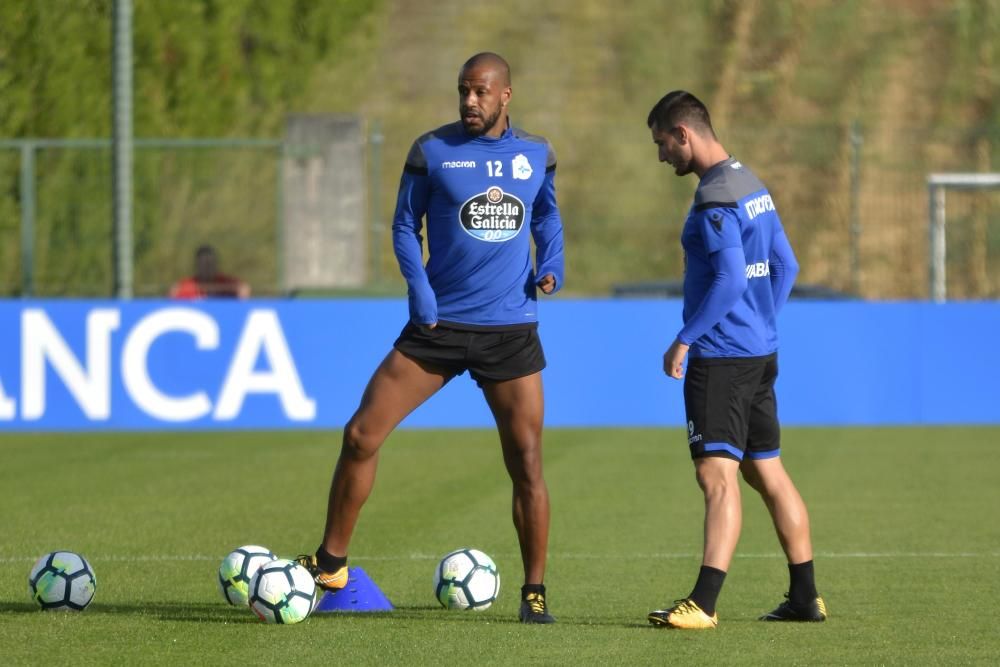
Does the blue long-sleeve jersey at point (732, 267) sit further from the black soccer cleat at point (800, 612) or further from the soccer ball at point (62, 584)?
the soccer ball at point (62, 584)

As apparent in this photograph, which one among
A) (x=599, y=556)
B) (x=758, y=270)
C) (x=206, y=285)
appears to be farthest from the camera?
(x=206, y=285)

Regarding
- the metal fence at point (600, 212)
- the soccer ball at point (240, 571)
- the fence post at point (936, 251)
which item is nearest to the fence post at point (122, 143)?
the metal fence at point (600, 212)

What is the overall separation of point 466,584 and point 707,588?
1.07 m

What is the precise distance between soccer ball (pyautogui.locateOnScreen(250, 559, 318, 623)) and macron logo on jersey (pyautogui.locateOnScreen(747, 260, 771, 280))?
2.16 m

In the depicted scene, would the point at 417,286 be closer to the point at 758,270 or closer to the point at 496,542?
the point at 758,270

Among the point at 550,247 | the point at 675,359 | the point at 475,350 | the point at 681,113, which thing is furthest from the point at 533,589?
the point at 681,113

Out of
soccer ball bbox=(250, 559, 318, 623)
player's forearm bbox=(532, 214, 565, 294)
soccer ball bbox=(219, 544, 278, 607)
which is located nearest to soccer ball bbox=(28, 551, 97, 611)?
soccer ball bbox=(219, 544, 278, 607)

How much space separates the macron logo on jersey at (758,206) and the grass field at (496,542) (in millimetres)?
1649

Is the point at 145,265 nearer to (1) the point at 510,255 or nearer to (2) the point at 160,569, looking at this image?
(2) the point at 160,569

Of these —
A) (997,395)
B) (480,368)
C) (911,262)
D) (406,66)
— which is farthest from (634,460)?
(406,66)

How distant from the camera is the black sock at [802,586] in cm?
795

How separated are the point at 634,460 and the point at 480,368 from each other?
7.58m

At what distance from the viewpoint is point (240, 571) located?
26.6 feet

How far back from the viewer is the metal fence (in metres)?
24.9
